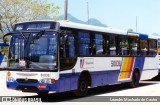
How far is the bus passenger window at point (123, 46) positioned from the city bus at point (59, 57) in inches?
30.4

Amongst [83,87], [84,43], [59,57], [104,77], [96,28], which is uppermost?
[96,28]

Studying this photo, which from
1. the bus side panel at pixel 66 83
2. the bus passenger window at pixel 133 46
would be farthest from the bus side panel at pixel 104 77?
the bus passenger window at pixel 133 46

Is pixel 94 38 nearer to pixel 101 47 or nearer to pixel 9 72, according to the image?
pixel 101 47

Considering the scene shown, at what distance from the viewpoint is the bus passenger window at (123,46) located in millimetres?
19644

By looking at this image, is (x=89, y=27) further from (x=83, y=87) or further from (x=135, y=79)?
(x=135, y=79)

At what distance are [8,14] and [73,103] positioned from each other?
4068 cm

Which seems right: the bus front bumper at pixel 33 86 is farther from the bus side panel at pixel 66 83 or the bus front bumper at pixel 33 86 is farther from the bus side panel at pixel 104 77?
the bus side panel at pixel 104 77

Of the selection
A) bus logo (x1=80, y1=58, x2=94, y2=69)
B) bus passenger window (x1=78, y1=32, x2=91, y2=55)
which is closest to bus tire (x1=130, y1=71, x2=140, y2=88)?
bus logo (x1=80, y1=58, x2=94, y2=69)

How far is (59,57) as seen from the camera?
14344mm

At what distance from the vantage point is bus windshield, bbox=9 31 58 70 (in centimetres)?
1423

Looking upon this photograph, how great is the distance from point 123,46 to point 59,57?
6.26 meters

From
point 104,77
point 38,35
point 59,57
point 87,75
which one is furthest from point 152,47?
point 38,35

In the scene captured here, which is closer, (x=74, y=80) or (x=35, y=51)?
(x=35, y=51)

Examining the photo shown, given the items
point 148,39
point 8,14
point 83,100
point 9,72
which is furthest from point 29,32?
point 8,14
